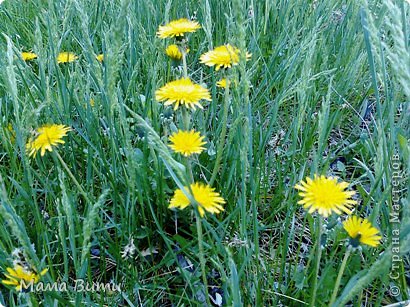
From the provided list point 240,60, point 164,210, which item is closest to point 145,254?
point 164,210

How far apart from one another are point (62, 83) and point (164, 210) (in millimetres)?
410

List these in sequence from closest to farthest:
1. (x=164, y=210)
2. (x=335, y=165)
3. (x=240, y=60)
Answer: (x=240, y=60)
(x=164, y=210)
(x=335, y=165)

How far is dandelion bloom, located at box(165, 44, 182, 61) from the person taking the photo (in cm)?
110

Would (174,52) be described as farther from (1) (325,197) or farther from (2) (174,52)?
(1) (325,197)

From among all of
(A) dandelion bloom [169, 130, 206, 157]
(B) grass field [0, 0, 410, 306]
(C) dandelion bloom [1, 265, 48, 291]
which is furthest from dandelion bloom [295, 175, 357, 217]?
(C) dandelion bloom [1, 265, 48, 291]

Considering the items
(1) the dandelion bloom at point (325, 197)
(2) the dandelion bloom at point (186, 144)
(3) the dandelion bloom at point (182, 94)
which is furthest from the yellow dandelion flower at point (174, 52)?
(1) the dandelion bloom at point (325, 197)

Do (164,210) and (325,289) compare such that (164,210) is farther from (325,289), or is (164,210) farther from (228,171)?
(325,289)

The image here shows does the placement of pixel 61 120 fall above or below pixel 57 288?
above

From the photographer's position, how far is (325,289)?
2.71ft

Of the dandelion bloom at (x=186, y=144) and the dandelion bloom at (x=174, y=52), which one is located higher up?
the dandelion bloom at (x=174, y=52)

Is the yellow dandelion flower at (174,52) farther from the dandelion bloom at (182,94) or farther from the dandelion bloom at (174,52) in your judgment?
the dandelion bloom at (182,94)

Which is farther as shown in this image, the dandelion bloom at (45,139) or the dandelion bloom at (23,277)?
the dandelion bloom at (45,139)

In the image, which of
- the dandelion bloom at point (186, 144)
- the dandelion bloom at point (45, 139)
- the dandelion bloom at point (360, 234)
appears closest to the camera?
the dandelion bloom at point (360, 234)

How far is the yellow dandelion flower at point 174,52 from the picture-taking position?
1.10m
